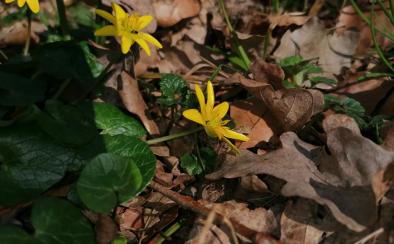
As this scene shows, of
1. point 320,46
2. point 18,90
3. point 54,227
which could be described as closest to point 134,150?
point 54,227

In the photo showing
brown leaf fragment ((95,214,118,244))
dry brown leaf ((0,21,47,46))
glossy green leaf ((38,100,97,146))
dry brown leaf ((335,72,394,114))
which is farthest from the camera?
dry brown leaf ((0,21,47,46))

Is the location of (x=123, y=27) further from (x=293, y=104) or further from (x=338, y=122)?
(x=338, y=122)

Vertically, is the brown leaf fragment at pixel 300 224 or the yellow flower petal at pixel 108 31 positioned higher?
the yellow flower petal at pixel 108 31

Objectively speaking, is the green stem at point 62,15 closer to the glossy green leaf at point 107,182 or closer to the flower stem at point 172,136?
the flower stem at point 172,136

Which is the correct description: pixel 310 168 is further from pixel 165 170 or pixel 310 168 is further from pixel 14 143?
pixel 14 143

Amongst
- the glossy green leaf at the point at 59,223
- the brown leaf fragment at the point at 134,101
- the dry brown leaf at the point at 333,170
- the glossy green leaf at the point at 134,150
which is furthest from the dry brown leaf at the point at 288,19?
the glossy green leaf at the point at 59,223

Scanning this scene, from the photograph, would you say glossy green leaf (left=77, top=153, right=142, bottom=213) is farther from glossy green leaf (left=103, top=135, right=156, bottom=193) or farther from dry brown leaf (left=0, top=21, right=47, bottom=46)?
dry brown leaf (left=0, top=21, right=47, bottom=46)

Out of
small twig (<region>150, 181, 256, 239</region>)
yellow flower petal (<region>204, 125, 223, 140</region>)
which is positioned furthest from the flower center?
small twig (<region>150, 181, 256, 239</region>)
